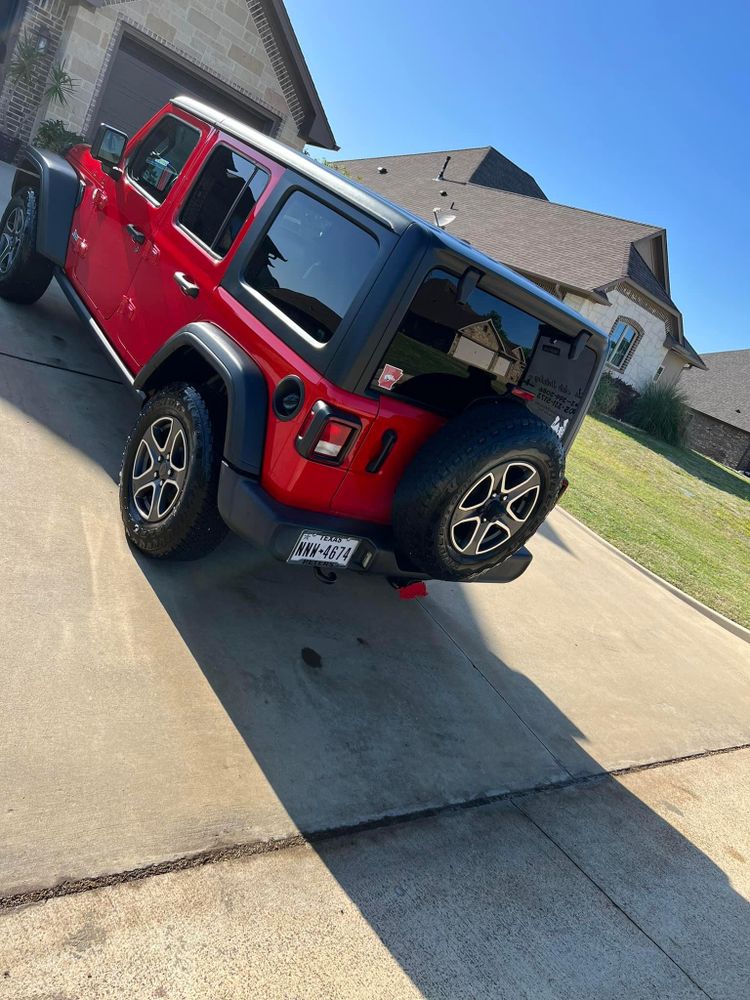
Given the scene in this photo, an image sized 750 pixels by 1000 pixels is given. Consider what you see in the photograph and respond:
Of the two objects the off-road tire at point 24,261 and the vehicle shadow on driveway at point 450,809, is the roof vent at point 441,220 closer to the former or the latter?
the vehicle shadow on driveway at point 450,809

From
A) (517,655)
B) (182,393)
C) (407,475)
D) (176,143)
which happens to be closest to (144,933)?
(407,475)

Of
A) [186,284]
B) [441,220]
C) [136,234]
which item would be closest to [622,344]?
[441,220]

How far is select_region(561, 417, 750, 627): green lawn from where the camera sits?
862 centimetres

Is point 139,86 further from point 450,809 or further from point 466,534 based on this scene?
point 450,809

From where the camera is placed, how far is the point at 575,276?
24.5 meters

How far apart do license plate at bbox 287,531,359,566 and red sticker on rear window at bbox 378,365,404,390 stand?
704mm

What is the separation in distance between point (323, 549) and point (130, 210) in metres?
2.75

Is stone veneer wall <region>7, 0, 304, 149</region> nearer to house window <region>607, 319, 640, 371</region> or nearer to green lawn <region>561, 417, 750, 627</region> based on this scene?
green lawn <region>561, 417, 750, 627</region>

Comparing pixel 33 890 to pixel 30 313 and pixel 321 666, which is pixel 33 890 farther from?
pixel 30 313

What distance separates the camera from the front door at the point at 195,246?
3.72 meters

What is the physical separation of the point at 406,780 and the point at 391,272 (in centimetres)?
218

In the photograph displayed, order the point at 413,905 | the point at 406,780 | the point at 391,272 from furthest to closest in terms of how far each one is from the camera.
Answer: the point at 406,780, the point at 391,272, the point at 413,905

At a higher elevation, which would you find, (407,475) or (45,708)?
(407,475)

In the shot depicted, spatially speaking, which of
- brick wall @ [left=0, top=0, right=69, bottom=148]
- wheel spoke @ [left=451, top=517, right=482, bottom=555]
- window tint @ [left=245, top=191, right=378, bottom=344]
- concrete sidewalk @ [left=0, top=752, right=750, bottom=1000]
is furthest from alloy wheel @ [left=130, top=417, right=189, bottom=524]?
brick wall @ [left=0, top=0, right=69, bottom=148]
